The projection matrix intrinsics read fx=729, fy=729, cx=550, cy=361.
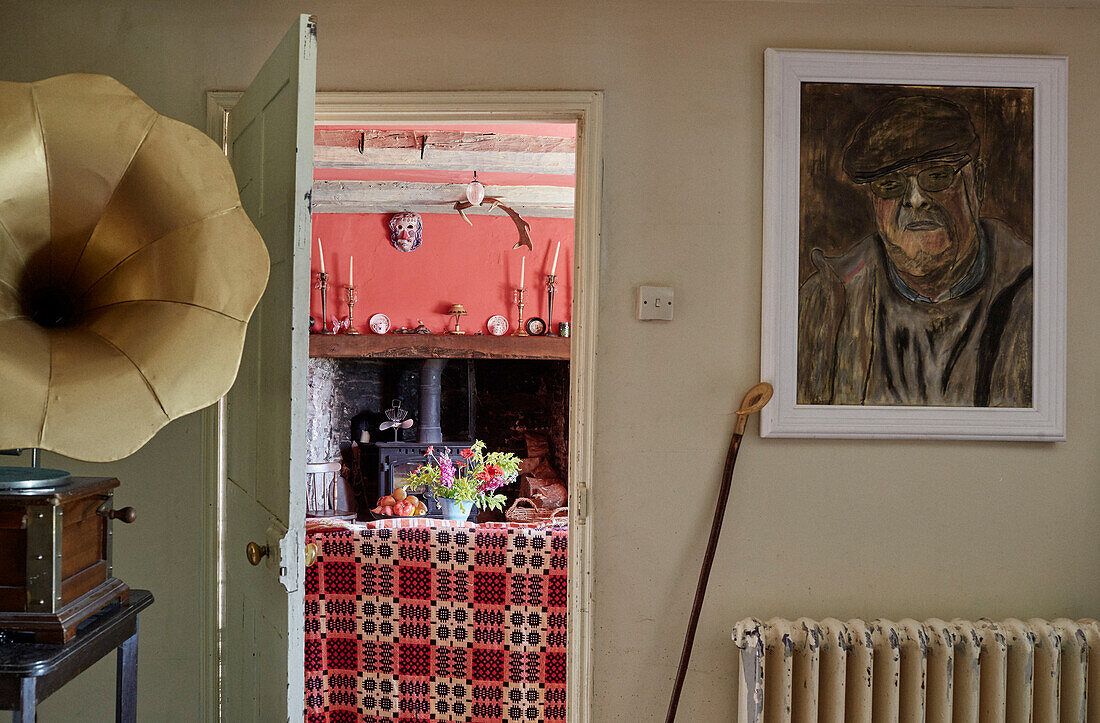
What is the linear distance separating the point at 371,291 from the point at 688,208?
3.60 m

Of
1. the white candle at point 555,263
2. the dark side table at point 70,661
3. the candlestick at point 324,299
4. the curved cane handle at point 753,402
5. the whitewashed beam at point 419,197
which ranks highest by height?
the whitewashed beam at point 419,197

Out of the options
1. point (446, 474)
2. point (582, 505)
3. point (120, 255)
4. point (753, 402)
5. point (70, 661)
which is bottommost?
point (446, 474)

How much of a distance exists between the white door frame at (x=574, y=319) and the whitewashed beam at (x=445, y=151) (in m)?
1.77

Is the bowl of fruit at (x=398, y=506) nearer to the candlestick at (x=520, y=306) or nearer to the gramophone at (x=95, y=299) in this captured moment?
the candlestick at (x=520, y=306)

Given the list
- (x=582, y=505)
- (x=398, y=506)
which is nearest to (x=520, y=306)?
(x=398, y=506)

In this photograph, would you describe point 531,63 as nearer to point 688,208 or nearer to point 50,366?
point 688,208

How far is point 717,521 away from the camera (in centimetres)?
178

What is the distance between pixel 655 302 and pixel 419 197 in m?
3.31

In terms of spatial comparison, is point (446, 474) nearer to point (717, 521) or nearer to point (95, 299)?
point (717, 521)

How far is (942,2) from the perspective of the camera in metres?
1.86

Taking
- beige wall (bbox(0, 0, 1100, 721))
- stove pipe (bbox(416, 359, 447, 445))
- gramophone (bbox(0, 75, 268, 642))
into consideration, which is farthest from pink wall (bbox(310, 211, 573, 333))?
gramophone (bbox(0, 75, 268, 642))

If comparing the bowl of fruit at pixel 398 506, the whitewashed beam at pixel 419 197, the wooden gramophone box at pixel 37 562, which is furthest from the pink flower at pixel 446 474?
the wooden gramophone box at pixel 37 562

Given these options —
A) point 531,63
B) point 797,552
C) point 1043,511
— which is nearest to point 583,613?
point 797,552

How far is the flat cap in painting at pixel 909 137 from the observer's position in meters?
1.86
